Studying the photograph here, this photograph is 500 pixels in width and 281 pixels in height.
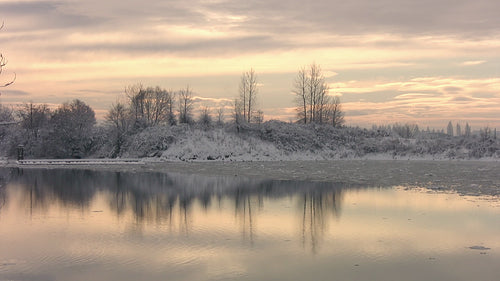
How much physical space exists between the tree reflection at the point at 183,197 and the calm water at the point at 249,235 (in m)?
0.07

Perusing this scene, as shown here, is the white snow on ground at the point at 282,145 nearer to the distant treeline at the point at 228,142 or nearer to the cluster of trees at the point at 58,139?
the distant treeline at the point at 228,142

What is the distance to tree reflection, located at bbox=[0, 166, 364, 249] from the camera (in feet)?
48.1

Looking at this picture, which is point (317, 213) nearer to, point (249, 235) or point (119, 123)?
point (249, 235)

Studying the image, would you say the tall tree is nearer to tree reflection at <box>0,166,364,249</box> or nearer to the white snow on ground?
the white snow on ground

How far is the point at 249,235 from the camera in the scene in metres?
12.7

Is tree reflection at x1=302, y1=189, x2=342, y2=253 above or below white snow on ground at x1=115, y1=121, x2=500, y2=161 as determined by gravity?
below

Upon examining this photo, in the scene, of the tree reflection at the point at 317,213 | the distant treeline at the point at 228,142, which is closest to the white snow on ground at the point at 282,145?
the distant treeline at the point at 228,142

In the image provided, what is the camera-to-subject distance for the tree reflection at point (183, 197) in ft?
48.1

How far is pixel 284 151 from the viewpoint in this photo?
52.3 meters

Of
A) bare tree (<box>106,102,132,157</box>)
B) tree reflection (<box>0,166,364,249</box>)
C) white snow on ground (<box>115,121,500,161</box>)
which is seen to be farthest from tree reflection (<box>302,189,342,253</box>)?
bare tree (<box>106,102,132,157</box>)

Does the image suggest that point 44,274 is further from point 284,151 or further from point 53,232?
point 284,151

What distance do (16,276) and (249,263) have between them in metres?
4.91

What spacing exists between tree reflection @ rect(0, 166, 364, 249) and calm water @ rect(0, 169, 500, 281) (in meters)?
0.07

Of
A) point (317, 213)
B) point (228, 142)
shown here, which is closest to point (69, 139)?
point (228, 142)
